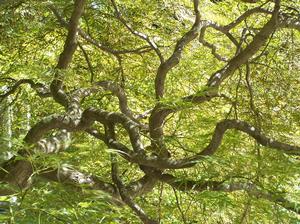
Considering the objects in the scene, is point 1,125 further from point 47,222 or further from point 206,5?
point 47,222

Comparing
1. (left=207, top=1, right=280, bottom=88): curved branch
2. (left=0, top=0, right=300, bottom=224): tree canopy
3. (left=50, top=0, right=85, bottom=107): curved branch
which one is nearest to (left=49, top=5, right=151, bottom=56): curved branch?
(left=0, top=0, right=300, bottom=224): tree canopy

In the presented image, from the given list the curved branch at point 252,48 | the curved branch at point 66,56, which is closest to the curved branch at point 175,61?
the curved branch at point 252,48

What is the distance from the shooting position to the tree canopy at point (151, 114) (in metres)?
1.49

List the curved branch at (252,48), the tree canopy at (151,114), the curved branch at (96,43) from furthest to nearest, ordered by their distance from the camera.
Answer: the curved branch at (96,43), the curved branch at (252,48), the tree canopy at (151,114)

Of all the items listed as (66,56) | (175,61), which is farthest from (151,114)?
(66,56)

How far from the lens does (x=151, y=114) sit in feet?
8.31

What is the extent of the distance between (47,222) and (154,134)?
58.3 inches

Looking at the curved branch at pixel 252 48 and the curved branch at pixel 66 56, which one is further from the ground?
the curved branch at pixel 252 48

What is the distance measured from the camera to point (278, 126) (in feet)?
8.82

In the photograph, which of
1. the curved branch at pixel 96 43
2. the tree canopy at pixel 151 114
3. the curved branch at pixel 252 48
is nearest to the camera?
the tree canopy at pixel 151 114

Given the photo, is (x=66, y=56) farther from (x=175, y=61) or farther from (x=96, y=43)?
(x=175, y=61)

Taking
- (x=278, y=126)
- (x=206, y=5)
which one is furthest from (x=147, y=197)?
(x=206, y=5)

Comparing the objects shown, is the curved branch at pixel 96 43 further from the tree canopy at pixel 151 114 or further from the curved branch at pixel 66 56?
the curved branch at pixel 66 56

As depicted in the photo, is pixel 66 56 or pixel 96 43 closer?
pixel 66 56
